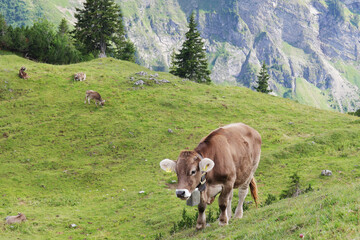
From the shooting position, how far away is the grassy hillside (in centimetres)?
998

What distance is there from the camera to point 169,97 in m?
36.4

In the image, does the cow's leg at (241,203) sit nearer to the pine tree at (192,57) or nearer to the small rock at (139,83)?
the small rock at (139,83)

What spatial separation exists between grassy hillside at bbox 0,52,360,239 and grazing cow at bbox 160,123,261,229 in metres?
1.02

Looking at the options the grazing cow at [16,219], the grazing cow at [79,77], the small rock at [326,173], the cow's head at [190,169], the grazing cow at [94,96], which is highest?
the grazing cow at [79,77]

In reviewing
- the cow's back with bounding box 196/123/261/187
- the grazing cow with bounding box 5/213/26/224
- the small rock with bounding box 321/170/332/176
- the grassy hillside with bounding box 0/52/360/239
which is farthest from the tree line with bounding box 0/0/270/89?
the cow's back with bounding box 196/123/261/187

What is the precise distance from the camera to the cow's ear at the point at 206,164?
841 centimetres

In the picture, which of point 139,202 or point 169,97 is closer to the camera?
point 139,202

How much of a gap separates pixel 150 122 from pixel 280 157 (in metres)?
13.9

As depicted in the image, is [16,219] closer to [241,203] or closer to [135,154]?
[241,203]

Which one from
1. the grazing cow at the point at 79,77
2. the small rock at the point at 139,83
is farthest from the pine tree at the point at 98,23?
the small rock at the point at 139,83

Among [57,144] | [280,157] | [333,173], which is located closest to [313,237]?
[333,173]

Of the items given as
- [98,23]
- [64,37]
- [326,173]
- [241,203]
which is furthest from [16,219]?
[64,37]

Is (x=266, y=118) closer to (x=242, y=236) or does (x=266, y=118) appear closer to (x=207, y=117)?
(x=207, y=117)

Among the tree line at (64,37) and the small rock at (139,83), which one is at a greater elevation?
the tree line at (64,37)
